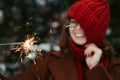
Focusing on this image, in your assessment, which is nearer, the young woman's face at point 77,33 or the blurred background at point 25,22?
the young woman's face at point 77,33

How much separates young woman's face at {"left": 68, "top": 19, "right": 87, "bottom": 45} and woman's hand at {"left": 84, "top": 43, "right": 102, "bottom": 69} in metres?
0.04

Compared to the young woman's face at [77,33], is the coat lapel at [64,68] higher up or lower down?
lower down

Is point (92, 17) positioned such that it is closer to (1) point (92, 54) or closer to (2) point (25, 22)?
(1) point (92, 54)

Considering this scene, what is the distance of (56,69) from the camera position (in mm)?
3705

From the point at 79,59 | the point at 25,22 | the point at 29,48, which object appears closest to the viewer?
the point at 29,48

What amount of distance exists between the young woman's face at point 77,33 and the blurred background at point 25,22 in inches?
18.0

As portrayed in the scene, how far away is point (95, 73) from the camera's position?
3586mm

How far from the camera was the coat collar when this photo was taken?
3.67 meters

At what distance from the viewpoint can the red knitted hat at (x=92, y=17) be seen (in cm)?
361

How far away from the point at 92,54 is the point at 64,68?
0.60 feet

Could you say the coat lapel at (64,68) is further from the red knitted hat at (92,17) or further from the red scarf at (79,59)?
the red knitted hat at (92,17)

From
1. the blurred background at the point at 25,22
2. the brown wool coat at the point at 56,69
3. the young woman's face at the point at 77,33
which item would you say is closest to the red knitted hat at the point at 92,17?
the young woman's face at the point at 77,33

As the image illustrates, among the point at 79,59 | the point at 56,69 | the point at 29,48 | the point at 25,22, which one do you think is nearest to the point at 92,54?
the point at 79,59

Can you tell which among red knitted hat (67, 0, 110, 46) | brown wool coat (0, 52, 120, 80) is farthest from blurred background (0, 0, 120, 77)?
red knitted hat (67, 0, 110, 46)
